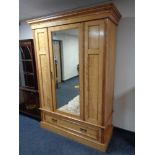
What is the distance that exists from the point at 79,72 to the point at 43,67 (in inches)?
29.2

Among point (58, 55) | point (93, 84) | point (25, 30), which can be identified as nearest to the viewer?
point (93, 84)

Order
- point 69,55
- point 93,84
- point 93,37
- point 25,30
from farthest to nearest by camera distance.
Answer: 1. point 25,30
2. point 69,55
3. point 93,84
4. point 93,37

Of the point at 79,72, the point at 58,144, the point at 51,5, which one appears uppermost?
the point at 51,5

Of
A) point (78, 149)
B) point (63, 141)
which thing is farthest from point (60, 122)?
point (78, 149)

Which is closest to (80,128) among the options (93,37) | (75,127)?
(75,127)

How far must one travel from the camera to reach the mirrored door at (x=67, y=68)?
6.70 feet

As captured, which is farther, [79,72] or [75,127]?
[75,127]

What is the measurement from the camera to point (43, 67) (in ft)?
7.93

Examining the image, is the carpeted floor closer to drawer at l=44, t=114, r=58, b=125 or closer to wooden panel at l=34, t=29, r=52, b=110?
drawer at l=44, t=114, r=58, b=125

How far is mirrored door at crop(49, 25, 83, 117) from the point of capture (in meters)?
2.04

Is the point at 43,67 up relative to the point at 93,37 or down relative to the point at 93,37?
down

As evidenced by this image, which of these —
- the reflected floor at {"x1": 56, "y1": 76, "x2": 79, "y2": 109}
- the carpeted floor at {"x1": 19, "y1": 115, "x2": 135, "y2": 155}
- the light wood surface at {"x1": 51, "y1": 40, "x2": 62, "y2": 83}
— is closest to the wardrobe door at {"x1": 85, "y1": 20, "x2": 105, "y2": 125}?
the reflected floor at {"x1": 56, "y1": 76, "x2": 79, "y2": 109}

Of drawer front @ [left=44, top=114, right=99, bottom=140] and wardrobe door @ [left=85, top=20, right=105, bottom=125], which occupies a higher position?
wardrobe door @ [left=85, top=20, right=105, bottom=125]

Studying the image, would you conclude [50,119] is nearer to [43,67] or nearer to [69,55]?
[43,67]
